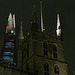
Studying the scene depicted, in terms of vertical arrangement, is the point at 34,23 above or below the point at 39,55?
above

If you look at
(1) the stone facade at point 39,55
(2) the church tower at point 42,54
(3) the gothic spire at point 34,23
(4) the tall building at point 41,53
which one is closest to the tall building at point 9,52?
(4) the tall building at point 41,53

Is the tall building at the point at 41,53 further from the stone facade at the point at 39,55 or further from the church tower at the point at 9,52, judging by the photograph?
the church tower at the point at 9,52

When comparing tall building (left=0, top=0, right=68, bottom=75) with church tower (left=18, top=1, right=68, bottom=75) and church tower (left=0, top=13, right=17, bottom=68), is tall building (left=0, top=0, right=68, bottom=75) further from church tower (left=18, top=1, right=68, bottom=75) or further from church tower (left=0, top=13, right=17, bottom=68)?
church tower (left=0, top=13, right=17, bottom=68)

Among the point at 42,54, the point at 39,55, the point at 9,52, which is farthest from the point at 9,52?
the point at 39,55

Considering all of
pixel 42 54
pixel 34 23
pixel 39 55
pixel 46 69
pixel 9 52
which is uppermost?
pixel 9 52

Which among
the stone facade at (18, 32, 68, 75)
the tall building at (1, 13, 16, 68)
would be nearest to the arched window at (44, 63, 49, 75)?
the stone facade at (18, 32, 68, 75)

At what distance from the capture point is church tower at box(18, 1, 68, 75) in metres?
45.0

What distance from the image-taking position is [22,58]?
51719 mm

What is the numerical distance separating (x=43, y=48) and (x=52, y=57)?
2.81m

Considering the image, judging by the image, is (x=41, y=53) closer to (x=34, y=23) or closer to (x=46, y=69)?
(x=46, y=69)

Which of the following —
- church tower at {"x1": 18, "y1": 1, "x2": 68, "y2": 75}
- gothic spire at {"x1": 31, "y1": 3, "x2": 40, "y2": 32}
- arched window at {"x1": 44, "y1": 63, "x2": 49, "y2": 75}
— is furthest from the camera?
gothic spire at {"x1": 31, "y1": 3, "x2": 40, "y2": 32}

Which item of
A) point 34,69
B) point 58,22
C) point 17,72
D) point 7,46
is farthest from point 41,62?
point 7,46

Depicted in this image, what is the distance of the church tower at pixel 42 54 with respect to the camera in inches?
1772

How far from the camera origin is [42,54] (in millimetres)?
46375
